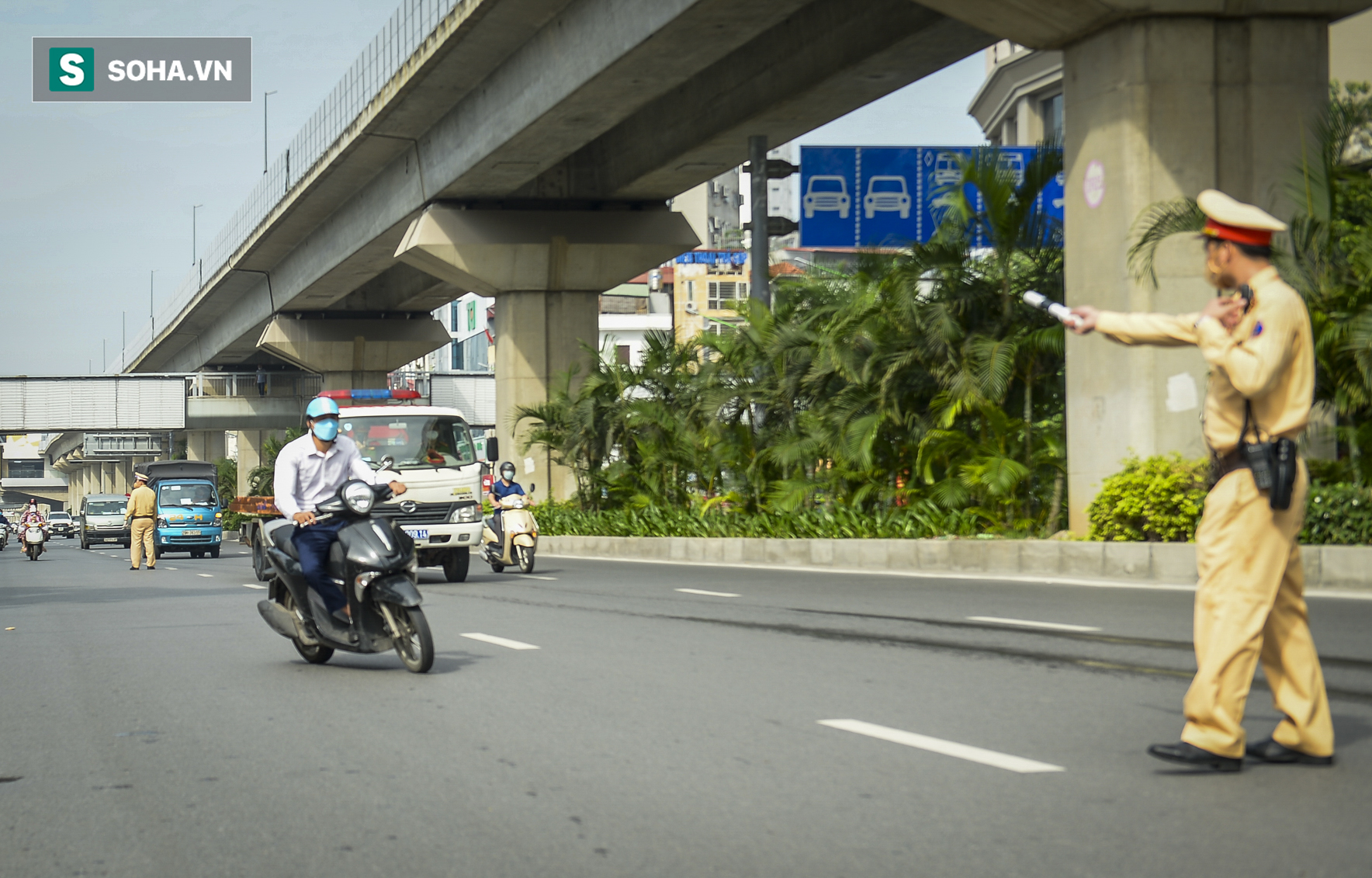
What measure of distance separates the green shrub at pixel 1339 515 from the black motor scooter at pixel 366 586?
7.75m

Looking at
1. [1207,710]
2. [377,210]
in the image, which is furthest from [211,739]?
[377,210]

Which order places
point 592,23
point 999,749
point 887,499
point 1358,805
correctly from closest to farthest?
point 1358,805, point 999,749, point 887,499, point 592,23

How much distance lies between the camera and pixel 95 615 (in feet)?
52.1

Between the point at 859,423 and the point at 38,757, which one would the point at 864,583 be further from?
the point at 38,757

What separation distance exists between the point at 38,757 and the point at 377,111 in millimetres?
25273

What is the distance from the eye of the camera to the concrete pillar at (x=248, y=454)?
78.3 meters

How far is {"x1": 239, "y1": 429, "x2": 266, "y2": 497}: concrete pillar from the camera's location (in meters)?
78.3

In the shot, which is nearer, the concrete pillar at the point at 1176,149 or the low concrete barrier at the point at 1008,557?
the low concrete barrier at the point at 1008,557

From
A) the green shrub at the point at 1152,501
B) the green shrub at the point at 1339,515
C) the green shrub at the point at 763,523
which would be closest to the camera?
the green shrub at the point at 1339,515

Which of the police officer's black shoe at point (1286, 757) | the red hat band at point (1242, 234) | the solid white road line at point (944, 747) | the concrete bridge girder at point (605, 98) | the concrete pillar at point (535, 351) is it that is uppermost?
the concrete bridge girder at point (605, 98)

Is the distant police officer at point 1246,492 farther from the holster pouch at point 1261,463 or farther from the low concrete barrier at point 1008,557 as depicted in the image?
the low concrete barrier at point 1008,557

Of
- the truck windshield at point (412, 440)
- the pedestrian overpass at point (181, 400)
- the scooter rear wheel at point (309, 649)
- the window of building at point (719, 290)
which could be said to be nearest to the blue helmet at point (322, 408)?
the scooter rear wheel at point (309, 649)

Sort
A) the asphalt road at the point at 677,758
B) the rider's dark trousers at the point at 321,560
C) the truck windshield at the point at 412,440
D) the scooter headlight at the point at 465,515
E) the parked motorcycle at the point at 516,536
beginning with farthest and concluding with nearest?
the parked motorcycle at the point at 516,536 → the truck windshield at the point at 412,440 → the scooter headlight at the point at 465,515 → the rider's dark trousers at the point at 321,560 → the asphalt road at the point at 677,758

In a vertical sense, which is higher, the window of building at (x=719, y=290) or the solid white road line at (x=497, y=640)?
the window of building at (x=719, y=290)
